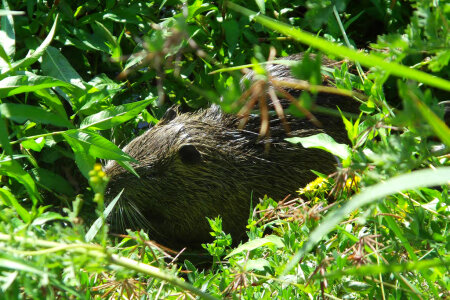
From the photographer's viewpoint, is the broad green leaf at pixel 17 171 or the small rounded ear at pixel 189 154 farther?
the small rounded ear at pixel 189 154

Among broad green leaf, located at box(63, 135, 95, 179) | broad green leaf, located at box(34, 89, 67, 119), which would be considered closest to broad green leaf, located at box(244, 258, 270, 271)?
broad green leaf, located at box(63, 135, 95, 179)

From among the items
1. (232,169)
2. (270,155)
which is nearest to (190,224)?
(232,169)

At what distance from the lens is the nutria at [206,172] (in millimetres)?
4105

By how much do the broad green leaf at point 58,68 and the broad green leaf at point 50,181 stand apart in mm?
624

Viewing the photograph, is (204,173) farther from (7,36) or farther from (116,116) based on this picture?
(7,36)

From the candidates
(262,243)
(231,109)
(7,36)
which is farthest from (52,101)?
(231,109)

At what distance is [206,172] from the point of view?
4184 millimetres

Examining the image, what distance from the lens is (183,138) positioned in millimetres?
4156

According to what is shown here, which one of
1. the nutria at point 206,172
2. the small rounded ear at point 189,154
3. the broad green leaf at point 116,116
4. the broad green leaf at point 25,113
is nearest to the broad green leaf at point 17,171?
the broad green leaf at point 25,113

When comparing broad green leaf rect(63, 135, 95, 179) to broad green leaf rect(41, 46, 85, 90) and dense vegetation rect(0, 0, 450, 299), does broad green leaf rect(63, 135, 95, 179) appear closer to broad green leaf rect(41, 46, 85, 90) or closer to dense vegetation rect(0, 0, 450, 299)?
dense vegetation rect(0, 0, 450, 299)

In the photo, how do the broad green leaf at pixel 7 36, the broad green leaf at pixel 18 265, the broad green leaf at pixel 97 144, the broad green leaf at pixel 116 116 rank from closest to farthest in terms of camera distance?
the broad green leaf at pixel 18 265, the broad green leaf at pixel 97 144, the broad green leaf at pixel 116 116, the broad green leaf at pixel 7 36

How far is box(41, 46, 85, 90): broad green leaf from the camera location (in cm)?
363

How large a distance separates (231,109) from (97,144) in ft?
5.83

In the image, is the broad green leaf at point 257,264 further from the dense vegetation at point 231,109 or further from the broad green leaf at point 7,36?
the broad green leaf at point 7,36
